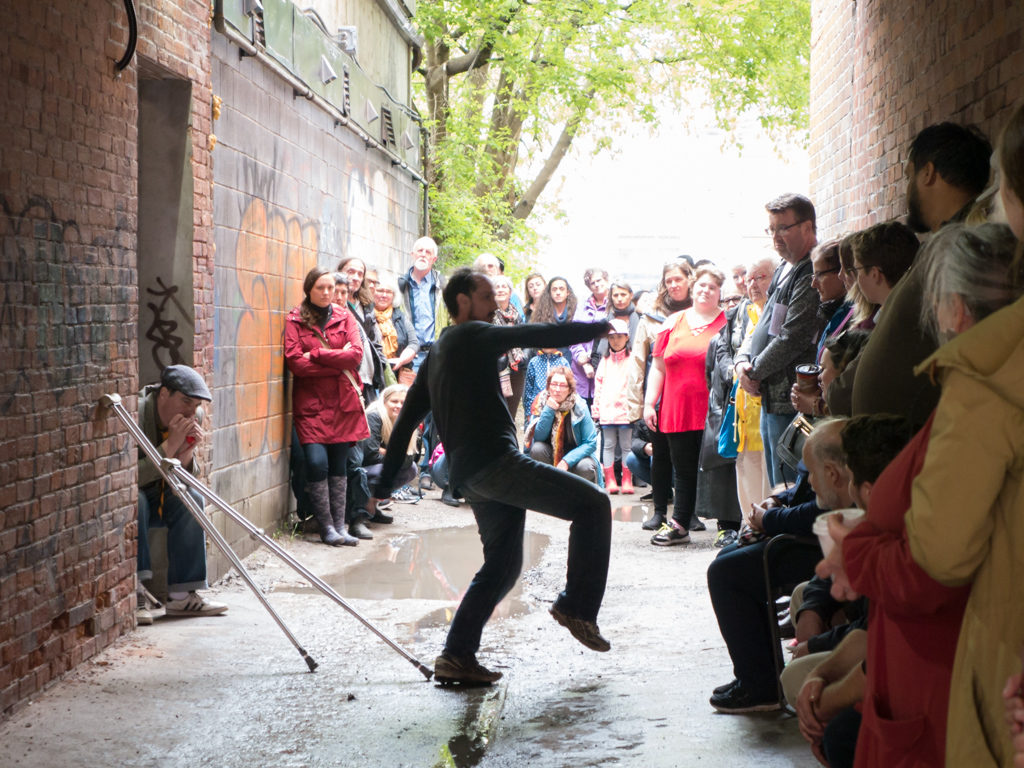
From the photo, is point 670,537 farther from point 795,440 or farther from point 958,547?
point 958,547

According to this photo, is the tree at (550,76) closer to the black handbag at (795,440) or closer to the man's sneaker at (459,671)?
the black handbag at (795,440)

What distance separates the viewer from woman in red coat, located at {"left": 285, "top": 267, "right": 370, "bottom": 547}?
9078mm

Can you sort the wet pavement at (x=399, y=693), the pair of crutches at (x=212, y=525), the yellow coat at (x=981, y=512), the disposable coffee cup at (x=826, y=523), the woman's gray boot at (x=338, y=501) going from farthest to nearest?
the woman's gray boot at (x=338, y=501)
the pair of crutches at (x=212, y=525)
the wet pavement at (x=399, y=693)
the disposable coffee cup at (x=826, y=523)
the yellow coat at (x=981, y=512)

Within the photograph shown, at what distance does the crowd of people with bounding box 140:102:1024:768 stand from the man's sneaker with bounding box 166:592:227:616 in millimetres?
33

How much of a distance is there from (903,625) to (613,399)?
8.69m

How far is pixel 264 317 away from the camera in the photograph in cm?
879

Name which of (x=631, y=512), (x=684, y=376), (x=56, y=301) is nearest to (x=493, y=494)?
(x=56, y=301)

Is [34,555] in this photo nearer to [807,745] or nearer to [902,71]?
[807,745]

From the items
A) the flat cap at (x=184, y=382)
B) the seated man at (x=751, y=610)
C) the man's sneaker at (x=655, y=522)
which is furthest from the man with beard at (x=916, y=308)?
the man's sneaker at (x=655, y=522)

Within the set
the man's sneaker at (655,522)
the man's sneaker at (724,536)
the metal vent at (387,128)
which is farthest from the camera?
the metal vent at (387,128)

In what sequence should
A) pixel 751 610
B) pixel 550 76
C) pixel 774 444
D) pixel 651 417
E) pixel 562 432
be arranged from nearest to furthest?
1. pixel 751 610
2. pixel 774 444
3. pixel 651 417
4. pixel 562 432
5. pixel 550 76

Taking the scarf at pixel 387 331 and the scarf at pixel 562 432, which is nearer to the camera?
the scarf at pixel 562 432

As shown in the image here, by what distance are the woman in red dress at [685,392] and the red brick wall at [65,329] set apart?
436 centimetres

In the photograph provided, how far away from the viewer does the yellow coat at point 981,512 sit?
7.04 feet
